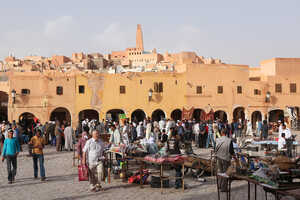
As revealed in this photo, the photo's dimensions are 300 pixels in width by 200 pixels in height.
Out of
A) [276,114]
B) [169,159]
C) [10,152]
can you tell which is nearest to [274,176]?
[169,159]

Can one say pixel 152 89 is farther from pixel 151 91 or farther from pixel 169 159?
pixel 169 159

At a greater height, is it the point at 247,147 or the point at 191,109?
the point at 191,109

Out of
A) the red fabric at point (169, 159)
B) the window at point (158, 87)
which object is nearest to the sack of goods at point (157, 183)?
the red fabric at point (169, 159)

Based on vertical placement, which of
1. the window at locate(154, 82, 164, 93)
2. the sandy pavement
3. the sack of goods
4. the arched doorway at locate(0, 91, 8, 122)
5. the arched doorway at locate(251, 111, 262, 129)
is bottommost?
the sandy pavement

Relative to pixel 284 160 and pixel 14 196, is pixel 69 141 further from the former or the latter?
pixel 284 160

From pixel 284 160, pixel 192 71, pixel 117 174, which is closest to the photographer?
pixel 284 160

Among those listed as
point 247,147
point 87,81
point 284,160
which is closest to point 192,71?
point 87,81

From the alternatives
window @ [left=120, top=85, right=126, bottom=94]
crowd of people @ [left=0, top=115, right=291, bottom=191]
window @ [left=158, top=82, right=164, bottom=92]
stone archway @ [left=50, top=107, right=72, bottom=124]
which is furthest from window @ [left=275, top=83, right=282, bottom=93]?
stone archway @ [left=50, top=107, right=72, bottom=124]

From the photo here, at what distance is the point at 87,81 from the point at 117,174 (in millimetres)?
16344

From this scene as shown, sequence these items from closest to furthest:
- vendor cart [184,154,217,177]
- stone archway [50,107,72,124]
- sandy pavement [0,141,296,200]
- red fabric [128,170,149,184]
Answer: sandy pavement [0,141,296,200] → red fabric [128,170,149,184] → vendor cart [184,154,217,177] → stone archway [50,107,72,124]

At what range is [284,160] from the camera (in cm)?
628

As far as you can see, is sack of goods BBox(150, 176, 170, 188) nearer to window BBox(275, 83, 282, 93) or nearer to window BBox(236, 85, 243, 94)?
window BBox(236, 85, 243, 94)

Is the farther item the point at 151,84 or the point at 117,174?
the point at 151,84

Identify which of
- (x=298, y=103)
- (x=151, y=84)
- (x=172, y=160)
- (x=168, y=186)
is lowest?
(x=168, y=186)
